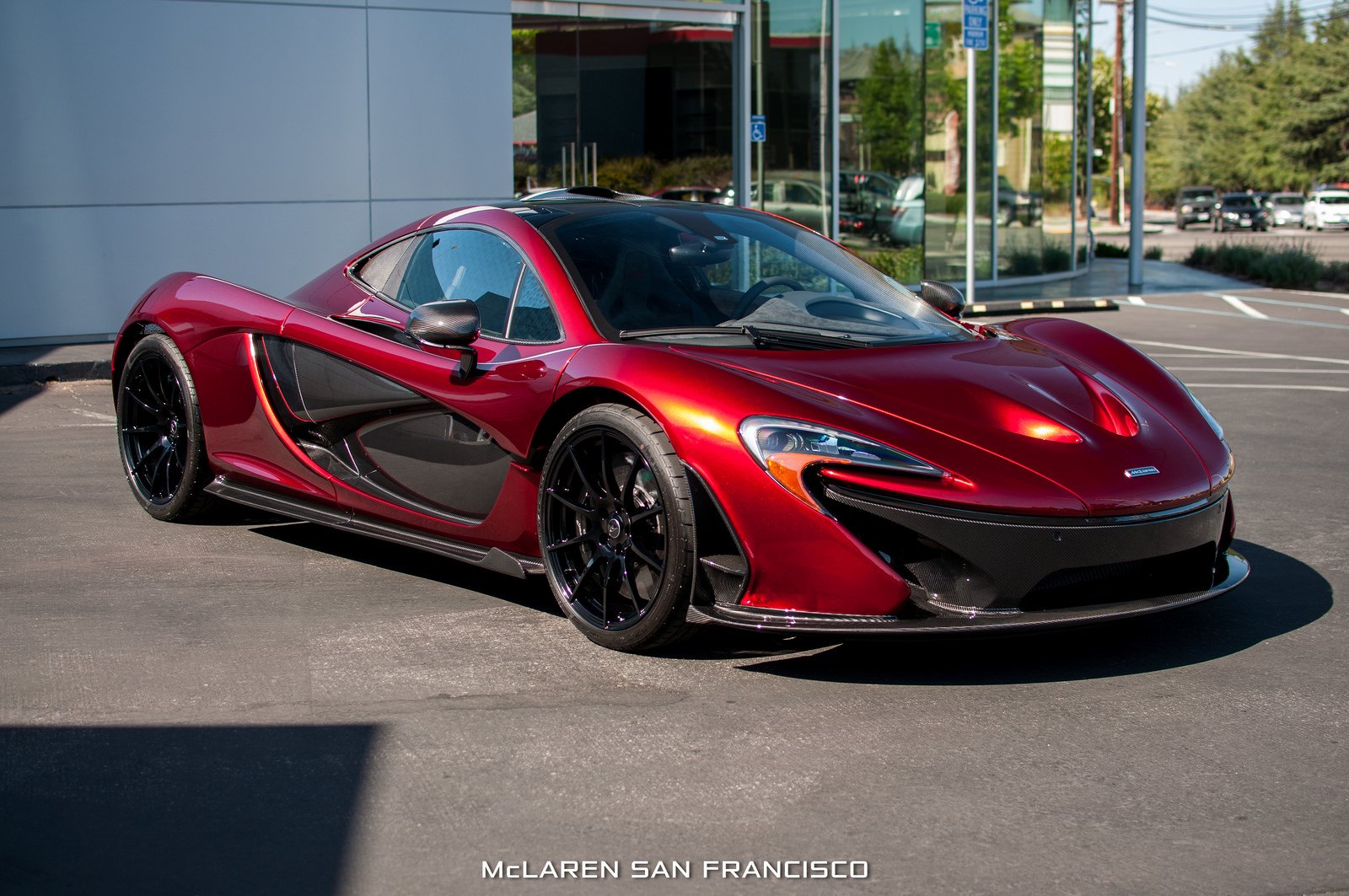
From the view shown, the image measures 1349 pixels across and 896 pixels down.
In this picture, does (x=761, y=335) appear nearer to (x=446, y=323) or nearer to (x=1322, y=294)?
(x=446, y=323)

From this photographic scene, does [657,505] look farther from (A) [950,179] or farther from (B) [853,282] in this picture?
(A) [950,179]

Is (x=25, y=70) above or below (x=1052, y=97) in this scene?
below

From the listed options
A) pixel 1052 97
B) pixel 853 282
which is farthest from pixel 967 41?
pixel 853 282

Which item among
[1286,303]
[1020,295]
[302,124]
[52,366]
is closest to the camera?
[52,366]

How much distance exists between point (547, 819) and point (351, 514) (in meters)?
2.40

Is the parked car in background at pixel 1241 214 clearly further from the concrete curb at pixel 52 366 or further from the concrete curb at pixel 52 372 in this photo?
the concrete curb at pixel 52 372

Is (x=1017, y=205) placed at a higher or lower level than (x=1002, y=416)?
higher

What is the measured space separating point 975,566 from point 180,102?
11.0m

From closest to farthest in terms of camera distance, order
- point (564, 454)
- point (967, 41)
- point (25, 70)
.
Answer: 1. point (564, 454)
2. point (25, 70)
3. point (967, 41)

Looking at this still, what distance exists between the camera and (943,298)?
5648 mm

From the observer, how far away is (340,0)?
13.6 metres

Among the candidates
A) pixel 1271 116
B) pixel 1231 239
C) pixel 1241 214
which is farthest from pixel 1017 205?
pixel 1271 116

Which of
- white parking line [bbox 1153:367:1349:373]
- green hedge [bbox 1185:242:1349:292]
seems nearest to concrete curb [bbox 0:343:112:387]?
white parking line [bbox 1153:367:1349:373]

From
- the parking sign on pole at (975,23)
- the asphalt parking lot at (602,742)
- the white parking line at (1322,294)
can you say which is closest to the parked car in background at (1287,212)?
the white parking line at (1322,294)
